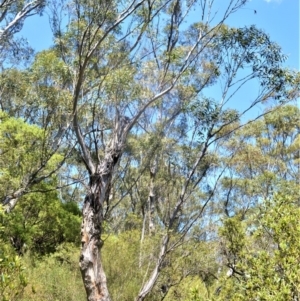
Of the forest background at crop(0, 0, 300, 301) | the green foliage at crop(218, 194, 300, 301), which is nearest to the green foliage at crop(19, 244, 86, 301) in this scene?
the forest background at crop(0, 0, 300, 301)

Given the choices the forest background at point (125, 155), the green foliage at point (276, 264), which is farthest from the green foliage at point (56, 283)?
the green foliage at point (276, 264)

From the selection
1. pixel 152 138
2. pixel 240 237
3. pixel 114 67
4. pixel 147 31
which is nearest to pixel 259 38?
pixel 147 31

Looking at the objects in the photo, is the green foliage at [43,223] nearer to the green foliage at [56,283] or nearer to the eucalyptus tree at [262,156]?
the green foliage at [56,283]

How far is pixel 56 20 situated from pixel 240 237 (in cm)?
516

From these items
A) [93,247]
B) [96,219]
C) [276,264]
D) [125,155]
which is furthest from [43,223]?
[276,264]

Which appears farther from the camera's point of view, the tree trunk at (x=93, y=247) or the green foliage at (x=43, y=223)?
the green foliage at (x=43, y=223)

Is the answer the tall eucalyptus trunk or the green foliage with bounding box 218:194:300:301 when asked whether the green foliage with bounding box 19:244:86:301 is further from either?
the green foliage with bounding box 218:194:300:301

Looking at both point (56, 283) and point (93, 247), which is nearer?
point (93, 247)

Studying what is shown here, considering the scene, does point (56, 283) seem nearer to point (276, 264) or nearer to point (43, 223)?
point (43, 223)

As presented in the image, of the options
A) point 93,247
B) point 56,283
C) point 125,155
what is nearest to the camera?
point 93,247

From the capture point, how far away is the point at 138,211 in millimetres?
19281

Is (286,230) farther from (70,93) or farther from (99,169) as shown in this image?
(70,93)

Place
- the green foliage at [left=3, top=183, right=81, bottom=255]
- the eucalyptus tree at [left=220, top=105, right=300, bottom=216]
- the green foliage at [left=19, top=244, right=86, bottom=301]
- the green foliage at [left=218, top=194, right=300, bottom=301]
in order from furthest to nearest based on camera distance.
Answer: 1. the eucalyptus tree at [left=220, top=105, right=300, bottom=216]
2. the green foliage at [left=3, top=183, right=81, bottom=255]
3. the green foliage at [left=19, top=244, right=86, bottom=301]
4. the green foliage at [left=218, top=194, right=300, bottom=301]

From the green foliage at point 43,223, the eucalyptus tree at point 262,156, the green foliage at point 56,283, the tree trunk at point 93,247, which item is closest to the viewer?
the tree trunk at point 93,247
